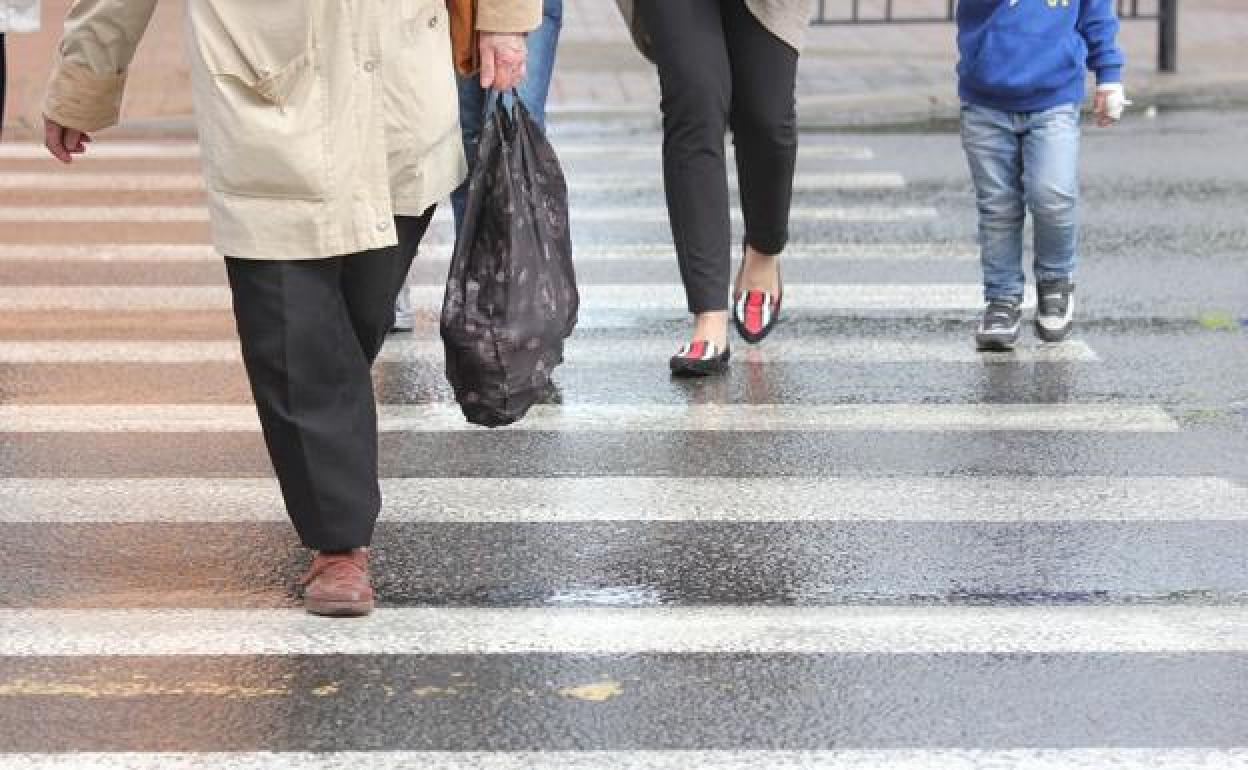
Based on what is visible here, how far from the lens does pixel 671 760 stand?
168 inches

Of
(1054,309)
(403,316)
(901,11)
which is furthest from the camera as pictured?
(901,11)

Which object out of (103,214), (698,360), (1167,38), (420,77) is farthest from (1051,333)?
(1167,38)

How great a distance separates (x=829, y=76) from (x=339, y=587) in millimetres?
9790

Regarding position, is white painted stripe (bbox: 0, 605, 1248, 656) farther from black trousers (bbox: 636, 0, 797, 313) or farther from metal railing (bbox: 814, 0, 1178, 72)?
metal railing (bbox: 814, 0, 1178, 72)

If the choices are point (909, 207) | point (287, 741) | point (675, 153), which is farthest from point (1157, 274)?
point (287, 741)

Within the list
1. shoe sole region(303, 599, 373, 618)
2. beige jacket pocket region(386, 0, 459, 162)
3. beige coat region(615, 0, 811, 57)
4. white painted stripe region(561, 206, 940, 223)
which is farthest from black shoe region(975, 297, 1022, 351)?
shoe sole region(303, 599, 373, 618)

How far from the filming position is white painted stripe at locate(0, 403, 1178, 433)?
22.5 ft

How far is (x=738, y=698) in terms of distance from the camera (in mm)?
4594

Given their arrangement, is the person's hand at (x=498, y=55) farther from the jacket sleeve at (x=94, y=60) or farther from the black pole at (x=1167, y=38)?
the black pole at (x=1167, y=38)

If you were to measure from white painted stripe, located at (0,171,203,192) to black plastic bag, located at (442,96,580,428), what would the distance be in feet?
19.2

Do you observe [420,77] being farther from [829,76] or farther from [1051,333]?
[829,76]

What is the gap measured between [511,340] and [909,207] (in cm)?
548

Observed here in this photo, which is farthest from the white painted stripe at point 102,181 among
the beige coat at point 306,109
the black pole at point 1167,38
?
the beige coat at point 306,109

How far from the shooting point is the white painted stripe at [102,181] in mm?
11172
